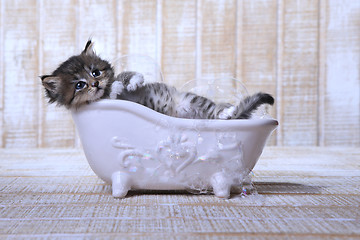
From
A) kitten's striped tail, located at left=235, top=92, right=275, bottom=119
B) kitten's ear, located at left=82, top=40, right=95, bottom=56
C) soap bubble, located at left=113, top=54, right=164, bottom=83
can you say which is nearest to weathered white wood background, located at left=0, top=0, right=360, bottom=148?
soap bubble, located at left=113, top=54, right=164, bottom=83

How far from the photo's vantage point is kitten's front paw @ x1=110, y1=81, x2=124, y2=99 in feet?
3.12

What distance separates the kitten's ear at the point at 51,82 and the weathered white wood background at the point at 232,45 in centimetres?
125

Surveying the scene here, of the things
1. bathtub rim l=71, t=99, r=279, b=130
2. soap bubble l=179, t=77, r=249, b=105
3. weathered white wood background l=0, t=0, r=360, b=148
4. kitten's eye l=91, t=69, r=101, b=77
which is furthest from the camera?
weathered white wood background l=0, t=0, r=360, b=148

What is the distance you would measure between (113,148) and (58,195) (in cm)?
19

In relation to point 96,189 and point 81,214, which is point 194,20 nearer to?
point 96,189

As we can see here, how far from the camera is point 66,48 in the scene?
7.18 ft

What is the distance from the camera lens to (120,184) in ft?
2.93

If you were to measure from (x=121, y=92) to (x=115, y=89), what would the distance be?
0.02 metres

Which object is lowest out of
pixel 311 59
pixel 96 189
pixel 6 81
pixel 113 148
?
pixel 96 189

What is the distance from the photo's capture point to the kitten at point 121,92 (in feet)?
3.01

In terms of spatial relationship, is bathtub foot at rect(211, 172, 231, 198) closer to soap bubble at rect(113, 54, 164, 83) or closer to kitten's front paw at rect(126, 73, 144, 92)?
kitten's front paw at rect(126, 73, 144, 92)

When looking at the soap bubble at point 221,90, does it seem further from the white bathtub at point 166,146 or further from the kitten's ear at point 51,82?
the kitten's ear at point 51,82

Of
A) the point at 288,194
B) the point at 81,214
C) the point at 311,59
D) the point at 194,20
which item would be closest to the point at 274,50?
the point at 311,59

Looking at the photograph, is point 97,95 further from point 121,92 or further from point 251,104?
point 251,104
